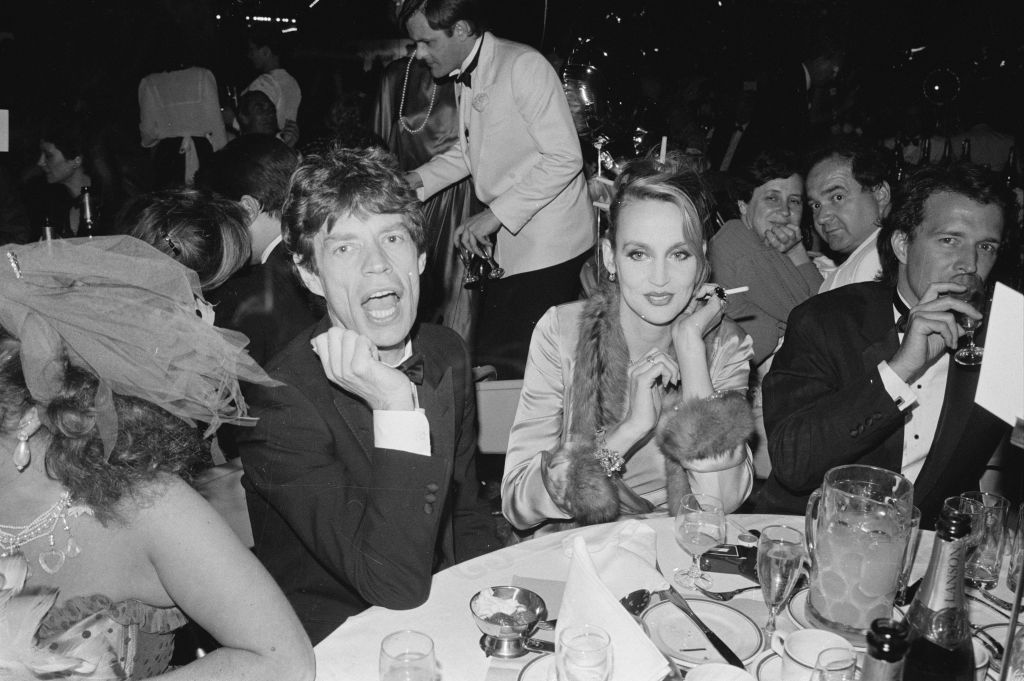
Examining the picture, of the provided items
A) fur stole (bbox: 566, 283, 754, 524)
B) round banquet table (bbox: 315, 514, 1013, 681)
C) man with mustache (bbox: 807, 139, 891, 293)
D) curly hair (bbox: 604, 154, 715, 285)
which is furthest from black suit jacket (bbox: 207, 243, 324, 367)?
man with mustache (bbox: 807, 139, 891, 293)

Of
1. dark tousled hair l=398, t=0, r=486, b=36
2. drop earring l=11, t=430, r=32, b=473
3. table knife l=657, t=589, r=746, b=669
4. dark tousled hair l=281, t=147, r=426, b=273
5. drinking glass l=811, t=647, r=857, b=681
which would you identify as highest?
dark tousled hair l=398, t=0, r=486, b=36

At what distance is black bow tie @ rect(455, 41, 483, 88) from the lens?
12.1 feet

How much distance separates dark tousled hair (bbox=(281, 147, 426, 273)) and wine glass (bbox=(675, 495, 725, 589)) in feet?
3.06

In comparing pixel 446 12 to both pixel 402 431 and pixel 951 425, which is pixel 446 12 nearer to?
pixel 402 431

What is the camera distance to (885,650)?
Answer: 0.94m

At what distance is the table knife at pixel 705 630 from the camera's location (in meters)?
1.29

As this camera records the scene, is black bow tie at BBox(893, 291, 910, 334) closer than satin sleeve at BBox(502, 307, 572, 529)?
No

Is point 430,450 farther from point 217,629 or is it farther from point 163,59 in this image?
point 163,59

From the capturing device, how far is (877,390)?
211 centimetres

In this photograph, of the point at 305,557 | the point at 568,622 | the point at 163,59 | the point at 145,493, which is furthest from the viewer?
the point at 163,59

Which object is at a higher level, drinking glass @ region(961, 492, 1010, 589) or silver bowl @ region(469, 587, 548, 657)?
drinking glass @ region(961, 492, 1010, 589)

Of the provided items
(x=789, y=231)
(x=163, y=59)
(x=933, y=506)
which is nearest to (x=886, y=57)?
(x=789, y=231)

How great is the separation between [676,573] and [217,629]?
89cm

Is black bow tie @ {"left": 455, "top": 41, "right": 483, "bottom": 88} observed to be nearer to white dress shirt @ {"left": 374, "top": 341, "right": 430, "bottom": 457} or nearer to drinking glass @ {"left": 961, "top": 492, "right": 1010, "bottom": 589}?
white dress shirt @ {"left": 374, "top": 341, "right": 430, "bottom": 457}
